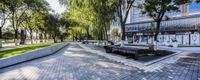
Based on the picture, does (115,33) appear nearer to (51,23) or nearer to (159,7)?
(51,23)

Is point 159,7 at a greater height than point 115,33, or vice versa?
point 159,7

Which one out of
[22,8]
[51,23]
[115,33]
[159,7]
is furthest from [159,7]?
[115,33]

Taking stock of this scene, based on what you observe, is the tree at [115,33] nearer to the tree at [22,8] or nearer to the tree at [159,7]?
the tree at [22,8]

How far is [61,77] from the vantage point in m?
6.57

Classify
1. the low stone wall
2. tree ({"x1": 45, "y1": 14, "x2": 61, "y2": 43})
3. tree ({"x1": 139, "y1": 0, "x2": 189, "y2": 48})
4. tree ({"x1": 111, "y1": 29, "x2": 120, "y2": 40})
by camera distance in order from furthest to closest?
tree ({"x1": 111, "y1": 29, "x2": 120, "y2": 40}), tree ({"x1": 45, "y1": 14, "x2": 61, "y2": 43}), tree ({"x1": 139, "y1": 0, "x2": 189, "y2": 48}), the low stone wall

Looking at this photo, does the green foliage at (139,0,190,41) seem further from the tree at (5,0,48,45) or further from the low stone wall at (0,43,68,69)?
the tree at (5,0,48,45)

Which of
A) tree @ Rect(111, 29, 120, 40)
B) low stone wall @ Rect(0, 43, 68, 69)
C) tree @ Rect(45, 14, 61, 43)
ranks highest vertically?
tree @ Rect(45, 14, 61, 43)

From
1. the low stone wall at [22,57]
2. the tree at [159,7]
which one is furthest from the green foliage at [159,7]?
the low stone wall at [22,57]

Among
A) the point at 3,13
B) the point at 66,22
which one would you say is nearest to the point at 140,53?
the point at 3,13

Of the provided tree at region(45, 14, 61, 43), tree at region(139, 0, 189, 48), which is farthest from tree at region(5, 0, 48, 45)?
tree at region(139, 0, 189, 48)

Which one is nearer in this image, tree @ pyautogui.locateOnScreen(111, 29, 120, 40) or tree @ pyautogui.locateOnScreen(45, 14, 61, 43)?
tree @ pyautogui.locateOnScreen(45, 14, 61, 43)

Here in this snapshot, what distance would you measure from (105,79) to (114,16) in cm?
1815

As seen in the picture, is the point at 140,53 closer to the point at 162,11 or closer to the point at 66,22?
the point at 162,11

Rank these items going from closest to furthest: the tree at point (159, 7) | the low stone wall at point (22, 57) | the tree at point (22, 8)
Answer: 1. the low stone wall at point (22, 57)
2. the tree at point (159, 7)
3. the tree at point (22, 8)
